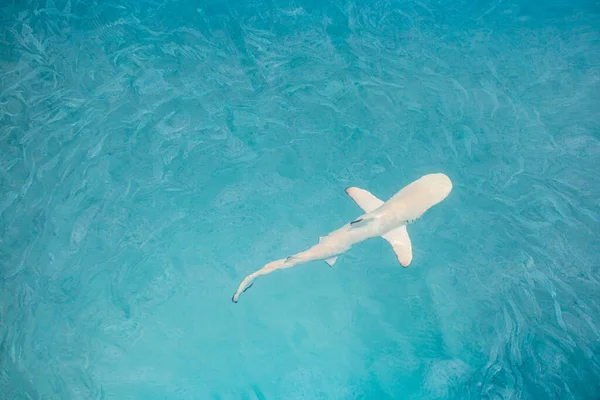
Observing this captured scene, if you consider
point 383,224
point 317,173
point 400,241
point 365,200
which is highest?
point 383,224

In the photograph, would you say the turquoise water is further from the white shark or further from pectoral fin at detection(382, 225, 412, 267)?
the white shark

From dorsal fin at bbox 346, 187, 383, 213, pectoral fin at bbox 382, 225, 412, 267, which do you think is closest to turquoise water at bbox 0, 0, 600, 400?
dorsal fin at bbox 346, 187, 383, 213

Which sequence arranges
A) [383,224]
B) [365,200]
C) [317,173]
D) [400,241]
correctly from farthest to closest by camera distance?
1. [317,173]
2. [365,200]
3. [400,241]
4. [383,224]

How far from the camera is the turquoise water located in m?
9.18

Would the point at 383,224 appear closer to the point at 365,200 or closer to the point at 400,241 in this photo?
the point at 400,241

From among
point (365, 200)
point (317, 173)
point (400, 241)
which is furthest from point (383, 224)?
point (317, 173)

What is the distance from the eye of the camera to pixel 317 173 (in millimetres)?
10641

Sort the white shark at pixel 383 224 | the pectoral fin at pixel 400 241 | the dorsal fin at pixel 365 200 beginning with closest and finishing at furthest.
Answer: the white shark at pixel 383 224 → the pectoral fin at pixel 400 241 → the dorsal fin at pixel 365 200

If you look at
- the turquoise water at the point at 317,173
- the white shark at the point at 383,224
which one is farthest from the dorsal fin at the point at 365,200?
the turquoise water at the point at 317,173

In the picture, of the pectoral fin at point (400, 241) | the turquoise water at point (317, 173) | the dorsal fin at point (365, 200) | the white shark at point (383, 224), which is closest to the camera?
the white shark at point (383, 224)

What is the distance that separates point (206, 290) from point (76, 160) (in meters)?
5.70

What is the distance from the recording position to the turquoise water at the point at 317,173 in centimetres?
918

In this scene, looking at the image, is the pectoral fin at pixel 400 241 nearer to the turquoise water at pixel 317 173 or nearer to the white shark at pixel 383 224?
the white shark at pixel 383 224

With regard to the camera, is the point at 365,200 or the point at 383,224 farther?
the point at 365,200
